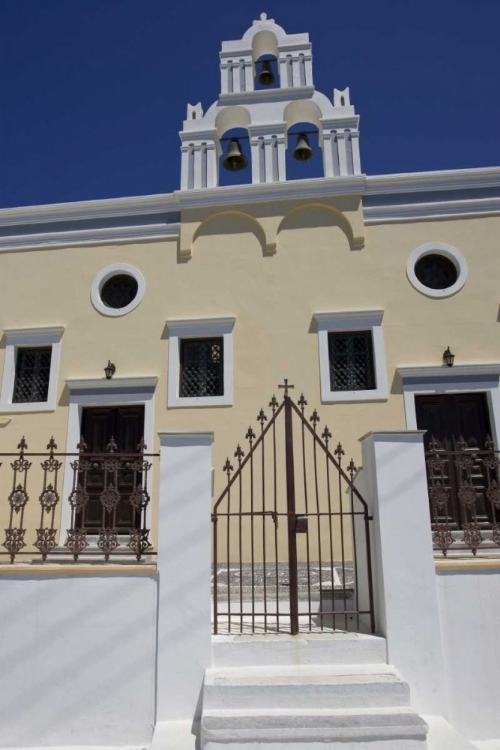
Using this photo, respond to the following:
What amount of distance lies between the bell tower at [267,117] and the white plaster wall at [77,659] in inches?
269

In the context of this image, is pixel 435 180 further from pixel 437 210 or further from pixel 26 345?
pixel 26 345

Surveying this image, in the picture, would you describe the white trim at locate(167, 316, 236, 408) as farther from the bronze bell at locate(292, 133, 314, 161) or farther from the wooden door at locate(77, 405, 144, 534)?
the bronze bell at locate(292, 133, 314, 161)

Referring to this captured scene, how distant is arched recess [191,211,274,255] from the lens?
9750mm

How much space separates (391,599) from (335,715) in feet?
3.36

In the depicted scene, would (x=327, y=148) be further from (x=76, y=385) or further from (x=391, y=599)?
(x=391, y=599)

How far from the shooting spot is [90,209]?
10023mm

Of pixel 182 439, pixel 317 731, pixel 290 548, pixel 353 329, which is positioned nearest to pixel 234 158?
pixel 353 329

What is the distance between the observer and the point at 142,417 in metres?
9.20

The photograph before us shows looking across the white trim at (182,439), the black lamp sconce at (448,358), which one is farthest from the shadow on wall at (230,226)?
the white trim at (182,439)

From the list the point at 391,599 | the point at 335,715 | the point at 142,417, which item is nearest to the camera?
the point at 335,715

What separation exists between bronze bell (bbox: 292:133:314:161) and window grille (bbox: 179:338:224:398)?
11.1 ft

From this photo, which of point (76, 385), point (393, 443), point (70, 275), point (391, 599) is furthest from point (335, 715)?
point (70, 275)

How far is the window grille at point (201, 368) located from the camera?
30.2 ft

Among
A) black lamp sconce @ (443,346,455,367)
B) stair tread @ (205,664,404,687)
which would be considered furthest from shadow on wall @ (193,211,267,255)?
stair tread @ (205,664,404,687)
